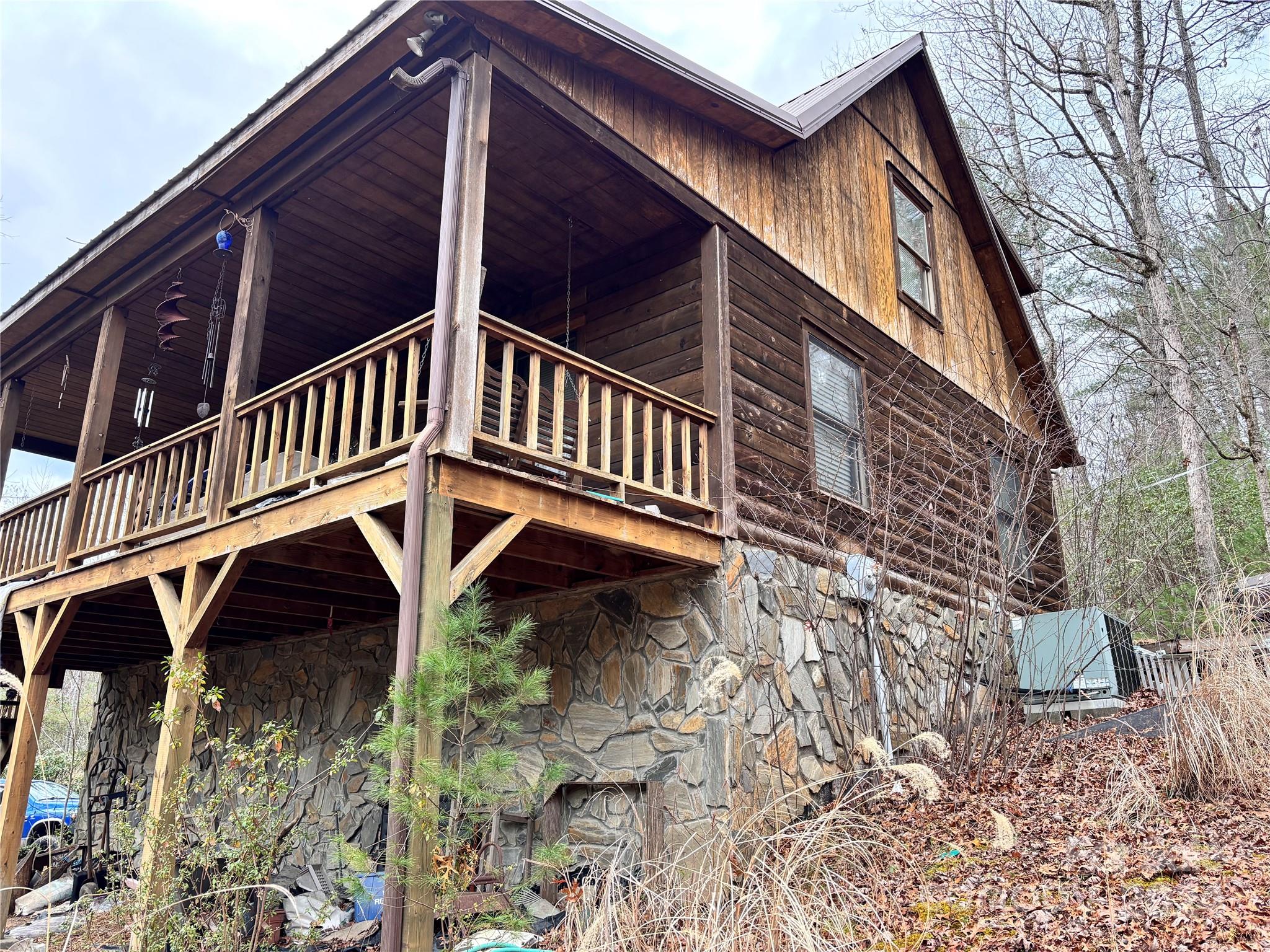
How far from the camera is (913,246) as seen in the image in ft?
37.6

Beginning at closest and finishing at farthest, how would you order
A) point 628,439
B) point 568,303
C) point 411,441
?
point 411,441 < point 628,439 < point 568,303

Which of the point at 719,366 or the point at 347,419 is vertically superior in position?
the point at 719,366

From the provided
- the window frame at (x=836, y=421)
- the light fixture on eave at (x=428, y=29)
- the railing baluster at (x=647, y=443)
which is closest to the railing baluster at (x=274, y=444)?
the railing baluster at (x=647, y=443)

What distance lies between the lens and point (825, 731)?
748cm

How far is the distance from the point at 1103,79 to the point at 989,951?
14.5m

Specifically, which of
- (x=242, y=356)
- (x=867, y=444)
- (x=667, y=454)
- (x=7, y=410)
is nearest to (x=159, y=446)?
(x=242, y=356)

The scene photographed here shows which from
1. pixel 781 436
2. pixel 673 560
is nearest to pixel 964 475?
pixel 781 436

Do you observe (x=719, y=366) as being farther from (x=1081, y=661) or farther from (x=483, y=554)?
(x=1081, y=661)

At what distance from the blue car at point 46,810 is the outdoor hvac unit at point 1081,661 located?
426 inches

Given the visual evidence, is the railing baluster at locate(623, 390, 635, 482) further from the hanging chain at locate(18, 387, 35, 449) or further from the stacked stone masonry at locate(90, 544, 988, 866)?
the hanging chain at locate(18, 387, 35, 449)

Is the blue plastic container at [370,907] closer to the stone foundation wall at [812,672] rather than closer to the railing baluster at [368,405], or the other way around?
the stone foundation wall at [812,672]

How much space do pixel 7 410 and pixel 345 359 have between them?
6.40 metres

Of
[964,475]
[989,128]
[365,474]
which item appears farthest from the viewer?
[989,128]

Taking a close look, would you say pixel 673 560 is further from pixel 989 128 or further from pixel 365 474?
pixel 989 128
